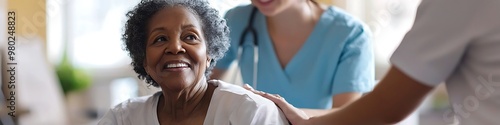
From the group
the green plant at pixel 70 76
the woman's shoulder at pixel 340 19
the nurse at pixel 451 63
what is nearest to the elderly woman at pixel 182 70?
the nurse at pixel 451 63

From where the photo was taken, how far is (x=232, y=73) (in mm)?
1706

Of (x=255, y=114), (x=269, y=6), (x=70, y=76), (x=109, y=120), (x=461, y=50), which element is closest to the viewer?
(x=461, y=50)

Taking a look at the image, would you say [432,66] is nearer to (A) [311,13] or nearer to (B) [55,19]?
(A) [311,13]

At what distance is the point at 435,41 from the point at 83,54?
4.62 ft

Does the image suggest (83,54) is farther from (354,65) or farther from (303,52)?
(354,65)

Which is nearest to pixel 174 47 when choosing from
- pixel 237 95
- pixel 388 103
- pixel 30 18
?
pixel 237 95

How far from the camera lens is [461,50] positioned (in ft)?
2.86

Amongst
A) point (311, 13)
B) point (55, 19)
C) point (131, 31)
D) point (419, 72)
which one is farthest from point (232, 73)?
point (419, 72)

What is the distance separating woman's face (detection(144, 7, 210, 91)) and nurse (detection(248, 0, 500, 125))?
36cm

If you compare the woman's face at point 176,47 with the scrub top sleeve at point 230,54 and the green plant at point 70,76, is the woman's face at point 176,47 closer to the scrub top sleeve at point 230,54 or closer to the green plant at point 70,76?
the scrub top sleeve at point 230,54

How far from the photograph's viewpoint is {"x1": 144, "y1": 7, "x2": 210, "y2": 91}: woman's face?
3.97ft

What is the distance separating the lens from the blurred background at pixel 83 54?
1836 mm

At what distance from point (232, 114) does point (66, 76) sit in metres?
1.03

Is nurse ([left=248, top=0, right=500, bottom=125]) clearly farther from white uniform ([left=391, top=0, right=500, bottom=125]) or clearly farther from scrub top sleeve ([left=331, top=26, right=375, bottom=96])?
scrub top sleeve ([left=331, top=26, right=375, bottom=96])
